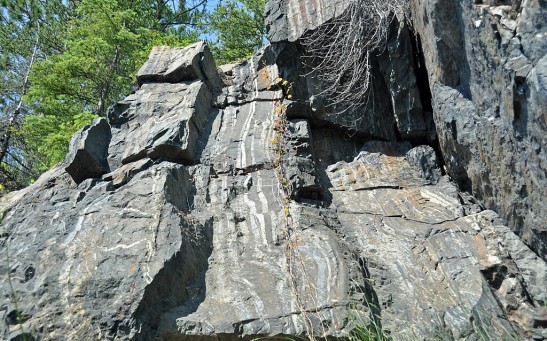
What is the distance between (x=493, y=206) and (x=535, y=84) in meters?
1.69

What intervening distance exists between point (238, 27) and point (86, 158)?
28.5 ft

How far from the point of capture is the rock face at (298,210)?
13.3 feet

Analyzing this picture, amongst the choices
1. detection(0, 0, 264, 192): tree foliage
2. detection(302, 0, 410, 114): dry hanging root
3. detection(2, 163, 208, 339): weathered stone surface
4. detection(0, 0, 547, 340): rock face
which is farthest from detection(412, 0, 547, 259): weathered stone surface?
detection(0, 0, 264, 192): tree foliage

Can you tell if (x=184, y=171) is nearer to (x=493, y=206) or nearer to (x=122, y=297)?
(x=122, y=297)

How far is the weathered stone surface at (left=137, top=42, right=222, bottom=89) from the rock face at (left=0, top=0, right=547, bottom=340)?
0.13 ft

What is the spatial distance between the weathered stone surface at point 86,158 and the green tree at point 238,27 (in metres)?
7.79

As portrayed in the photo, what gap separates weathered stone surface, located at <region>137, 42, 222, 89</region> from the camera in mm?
7020

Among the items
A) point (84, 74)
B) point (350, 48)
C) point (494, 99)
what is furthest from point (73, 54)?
point (494, 99)

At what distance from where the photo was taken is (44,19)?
13.1 metres

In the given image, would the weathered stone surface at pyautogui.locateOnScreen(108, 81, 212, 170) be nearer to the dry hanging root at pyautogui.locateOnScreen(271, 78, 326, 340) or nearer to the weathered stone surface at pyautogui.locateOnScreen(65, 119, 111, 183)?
the weathered stone surface at pyautogui.locateOnScreen(65, 119, 111, 183)

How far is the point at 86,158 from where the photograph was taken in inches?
233

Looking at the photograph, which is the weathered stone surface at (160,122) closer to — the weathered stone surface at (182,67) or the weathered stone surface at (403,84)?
the weathered stone surface at (182,67)

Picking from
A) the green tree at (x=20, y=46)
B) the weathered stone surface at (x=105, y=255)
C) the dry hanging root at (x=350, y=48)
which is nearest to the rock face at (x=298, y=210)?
the weathered stone surface at (x=105, y=255)

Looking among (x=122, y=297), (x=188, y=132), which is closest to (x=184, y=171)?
(x=188, y=132)
